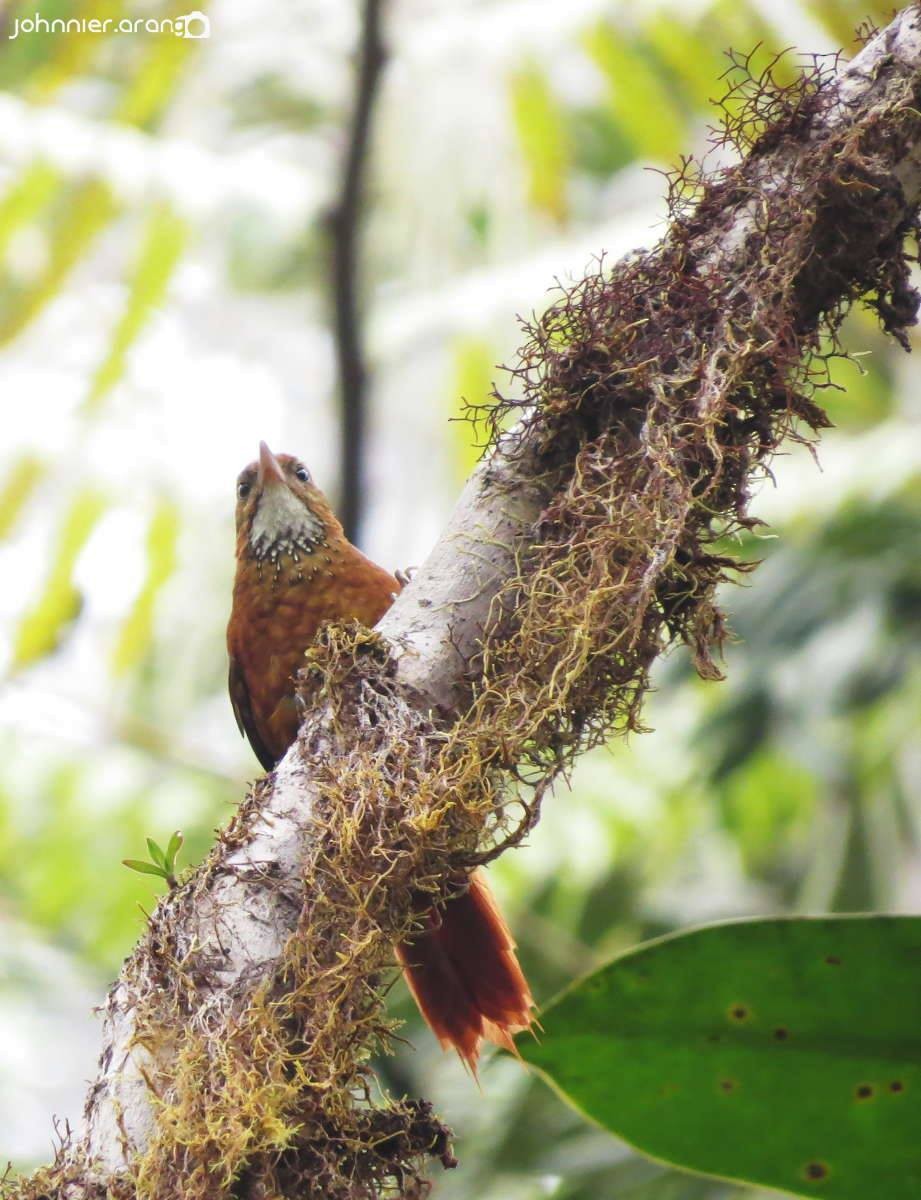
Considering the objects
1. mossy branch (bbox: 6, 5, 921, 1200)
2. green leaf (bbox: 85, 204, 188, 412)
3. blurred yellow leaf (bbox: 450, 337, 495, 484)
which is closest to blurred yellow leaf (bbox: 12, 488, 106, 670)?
green leaf (bbox: 85, 204, 188, 412)

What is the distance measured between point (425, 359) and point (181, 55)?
1.46 m

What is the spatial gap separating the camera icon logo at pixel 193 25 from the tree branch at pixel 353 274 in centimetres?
56

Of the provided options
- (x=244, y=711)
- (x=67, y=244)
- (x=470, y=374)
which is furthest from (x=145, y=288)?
(x=244, y=711)

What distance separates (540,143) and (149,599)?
6.81ft

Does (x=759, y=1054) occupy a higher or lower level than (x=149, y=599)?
lower

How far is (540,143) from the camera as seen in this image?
506 centimetres

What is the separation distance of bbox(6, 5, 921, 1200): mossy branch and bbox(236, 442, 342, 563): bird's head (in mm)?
1524

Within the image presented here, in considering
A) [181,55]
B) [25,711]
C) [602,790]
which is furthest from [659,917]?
[181,55]

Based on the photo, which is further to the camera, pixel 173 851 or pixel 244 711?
pixel 244 711

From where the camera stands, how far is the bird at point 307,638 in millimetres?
3148

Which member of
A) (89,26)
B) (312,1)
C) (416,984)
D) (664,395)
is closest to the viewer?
(664,395)

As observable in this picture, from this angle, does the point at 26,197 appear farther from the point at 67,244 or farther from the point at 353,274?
the point at 353,274

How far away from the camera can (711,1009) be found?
2.25 meters

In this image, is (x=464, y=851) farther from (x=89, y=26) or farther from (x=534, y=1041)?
(x=89, y=26)
